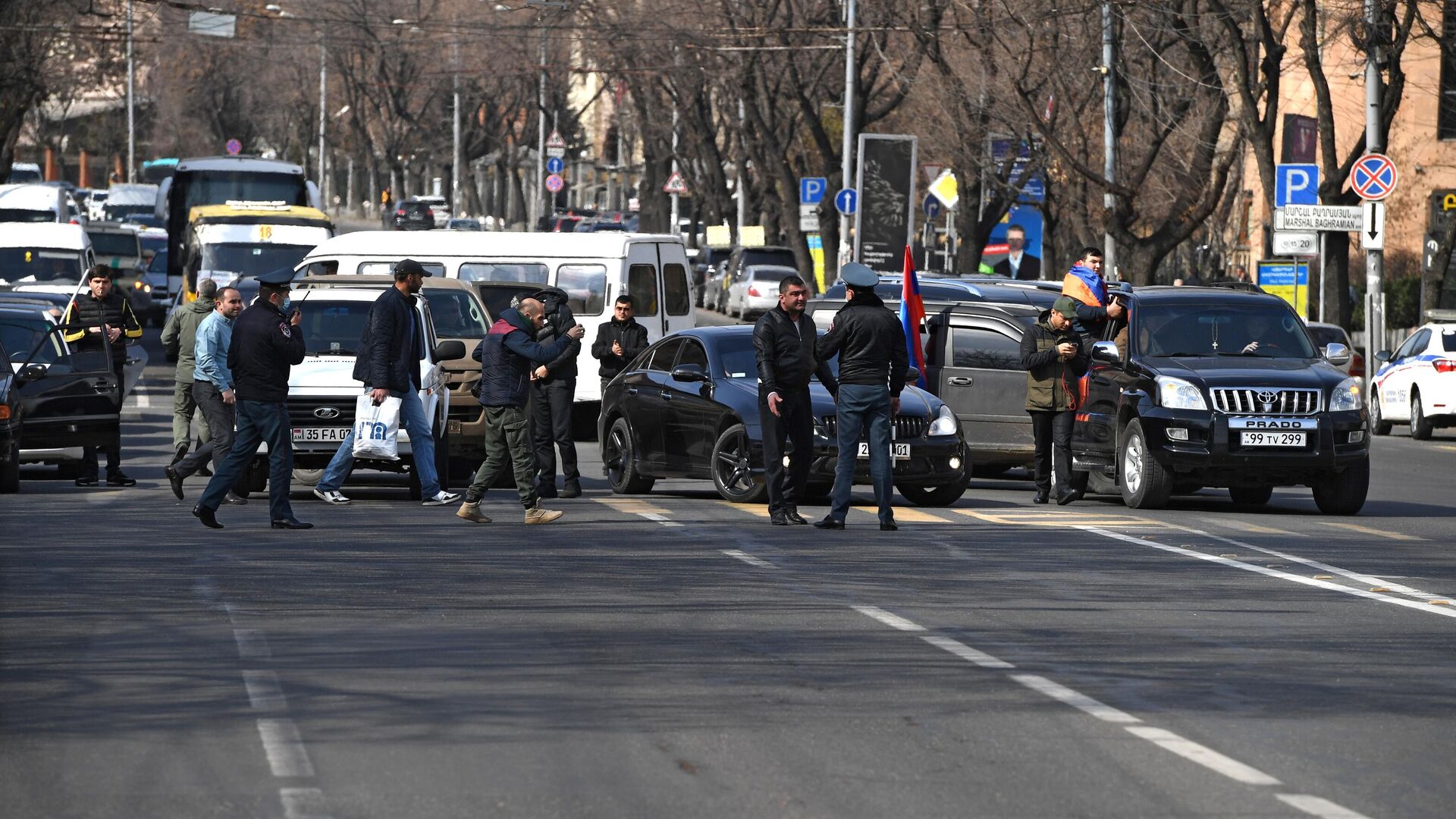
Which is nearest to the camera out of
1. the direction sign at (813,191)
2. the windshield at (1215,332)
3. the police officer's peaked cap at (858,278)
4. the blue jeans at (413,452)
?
the police officer's peaked cap at (858,278)

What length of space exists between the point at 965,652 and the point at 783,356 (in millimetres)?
6113

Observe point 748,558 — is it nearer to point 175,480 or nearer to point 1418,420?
point 175,480

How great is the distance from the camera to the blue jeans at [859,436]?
1591cm

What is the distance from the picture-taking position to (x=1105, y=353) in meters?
18.1

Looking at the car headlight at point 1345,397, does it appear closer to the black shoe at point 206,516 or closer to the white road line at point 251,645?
the black shoe at point 206,516

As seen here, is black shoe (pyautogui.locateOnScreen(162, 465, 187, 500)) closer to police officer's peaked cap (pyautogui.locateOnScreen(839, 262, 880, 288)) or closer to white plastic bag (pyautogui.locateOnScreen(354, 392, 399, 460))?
white plastic bag (pyautogui.locateOnScreen(354, 392, 399, 460))

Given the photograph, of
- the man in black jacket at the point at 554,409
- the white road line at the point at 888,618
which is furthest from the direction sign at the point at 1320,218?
the white road line at the point at 888,618

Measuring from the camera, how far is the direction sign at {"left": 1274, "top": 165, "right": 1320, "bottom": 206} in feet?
116

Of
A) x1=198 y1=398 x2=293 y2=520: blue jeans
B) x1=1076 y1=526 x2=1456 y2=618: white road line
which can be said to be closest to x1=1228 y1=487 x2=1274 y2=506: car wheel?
x1=1076 y1=526 x2=1456 y2=618: white road line

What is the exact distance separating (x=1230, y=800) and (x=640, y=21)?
49222 mm

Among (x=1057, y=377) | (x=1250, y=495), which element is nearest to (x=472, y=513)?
(x=1057, y=377)

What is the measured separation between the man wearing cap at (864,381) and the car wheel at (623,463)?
11.8ft

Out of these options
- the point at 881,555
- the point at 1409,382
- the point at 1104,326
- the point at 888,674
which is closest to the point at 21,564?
the point at 881,555

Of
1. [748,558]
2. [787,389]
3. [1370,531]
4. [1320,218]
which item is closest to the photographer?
[748,558]
